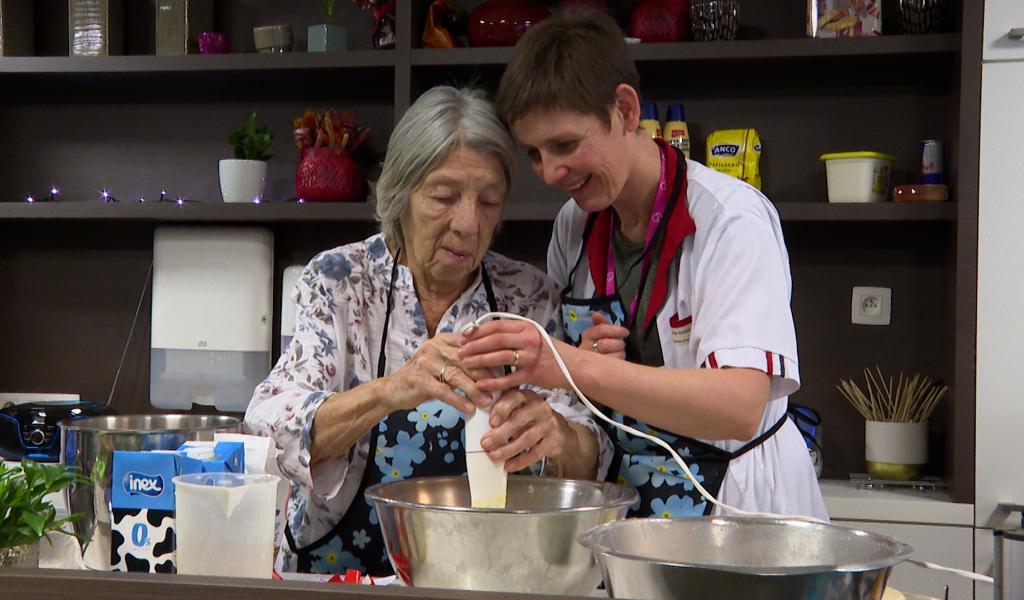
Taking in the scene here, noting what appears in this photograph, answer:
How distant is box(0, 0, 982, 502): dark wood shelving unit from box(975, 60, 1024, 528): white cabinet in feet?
0.11

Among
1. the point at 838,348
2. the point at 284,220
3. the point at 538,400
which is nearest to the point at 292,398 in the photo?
Result: the point at 538,400

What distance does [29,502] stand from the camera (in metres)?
1.03

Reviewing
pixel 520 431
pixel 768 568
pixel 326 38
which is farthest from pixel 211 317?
pixel 768 568

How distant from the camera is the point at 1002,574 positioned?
0.82 meters

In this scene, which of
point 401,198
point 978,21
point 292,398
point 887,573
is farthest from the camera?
point 978,21

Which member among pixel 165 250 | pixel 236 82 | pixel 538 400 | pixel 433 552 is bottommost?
pixel 433 552

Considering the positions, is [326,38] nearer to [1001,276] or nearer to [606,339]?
[606,339]

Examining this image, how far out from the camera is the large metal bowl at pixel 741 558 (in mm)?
713

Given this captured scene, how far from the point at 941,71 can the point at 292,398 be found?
2.02 m

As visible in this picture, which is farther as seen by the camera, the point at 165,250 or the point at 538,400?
the point at 165,250

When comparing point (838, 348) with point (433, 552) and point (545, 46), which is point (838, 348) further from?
point (433, 552)

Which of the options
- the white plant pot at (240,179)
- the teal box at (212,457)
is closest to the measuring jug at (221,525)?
the teal box at (212,457)

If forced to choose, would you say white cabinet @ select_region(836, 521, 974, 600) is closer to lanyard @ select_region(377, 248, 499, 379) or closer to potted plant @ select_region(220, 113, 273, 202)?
lanyard @ select_region(377, 248, 499, 379)

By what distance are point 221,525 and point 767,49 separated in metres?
1.99
